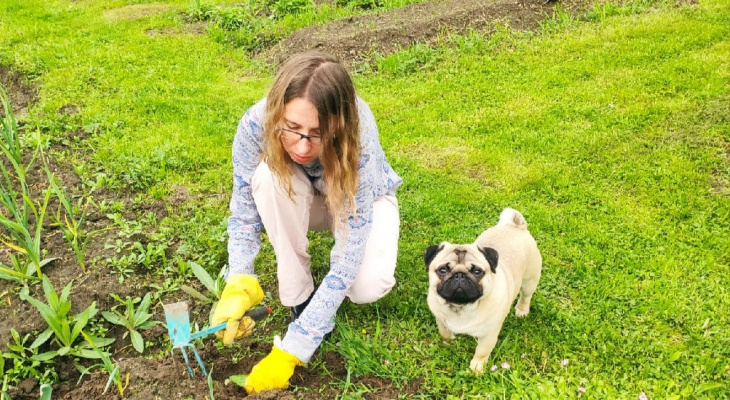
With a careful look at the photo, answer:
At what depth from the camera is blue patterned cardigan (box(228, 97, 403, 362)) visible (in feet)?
7.67

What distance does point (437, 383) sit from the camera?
256 cm

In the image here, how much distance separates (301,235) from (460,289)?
882mm

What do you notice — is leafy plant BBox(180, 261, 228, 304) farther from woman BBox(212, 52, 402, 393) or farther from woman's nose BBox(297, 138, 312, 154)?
woman's nose BBox(297, 138, 312, 154)

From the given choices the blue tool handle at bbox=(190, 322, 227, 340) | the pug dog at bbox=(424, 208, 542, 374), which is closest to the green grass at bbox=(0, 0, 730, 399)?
the pug dog at bbox=(424, 208, 542, 374)

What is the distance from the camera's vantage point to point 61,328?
A: 260 centimetres

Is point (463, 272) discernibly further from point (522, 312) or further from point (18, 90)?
point (18, 90)

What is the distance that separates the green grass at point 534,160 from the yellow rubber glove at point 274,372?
1.39 feet

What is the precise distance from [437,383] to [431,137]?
2495mm

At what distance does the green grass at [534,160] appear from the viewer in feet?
8.90

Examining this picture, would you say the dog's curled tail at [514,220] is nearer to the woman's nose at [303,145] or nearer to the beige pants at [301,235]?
the beige pants at [301,235]

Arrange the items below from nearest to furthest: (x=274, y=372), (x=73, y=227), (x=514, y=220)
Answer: (x=274, y=372)
(x=514, y=220)
(x=73, y=227)

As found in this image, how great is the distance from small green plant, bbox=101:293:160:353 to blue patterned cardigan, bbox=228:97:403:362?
641 millimetres

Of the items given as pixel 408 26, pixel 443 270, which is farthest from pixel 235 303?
pixel 408 26

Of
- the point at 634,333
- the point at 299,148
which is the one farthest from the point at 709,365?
the point at 299,148
